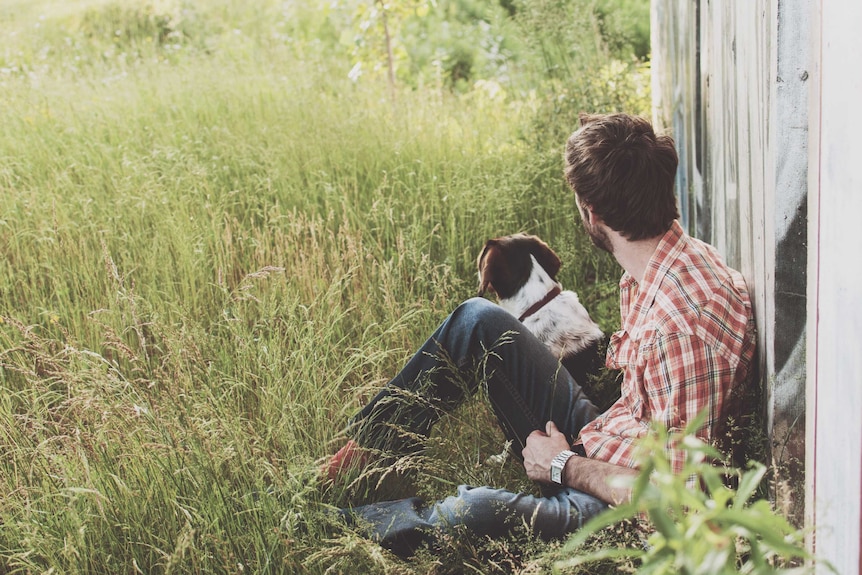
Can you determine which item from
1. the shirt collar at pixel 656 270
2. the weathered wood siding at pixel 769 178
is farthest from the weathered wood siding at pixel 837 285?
the shirt collar at pixel 656 270

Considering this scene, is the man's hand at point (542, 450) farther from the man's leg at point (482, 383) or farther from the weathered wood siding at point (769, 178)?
the weathered wood siding at point (769, 178)

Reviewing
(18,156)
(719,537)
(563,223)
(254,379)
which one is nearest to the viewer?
(719,537)

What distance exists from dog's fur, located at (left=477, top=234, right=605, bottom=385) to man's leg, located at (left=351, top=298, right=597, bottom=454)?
46cm

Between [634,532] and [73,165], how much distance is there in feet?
12.5

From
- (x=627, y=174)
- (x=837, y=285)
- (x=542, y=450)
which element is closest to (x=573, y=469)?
(x=542, y=450)

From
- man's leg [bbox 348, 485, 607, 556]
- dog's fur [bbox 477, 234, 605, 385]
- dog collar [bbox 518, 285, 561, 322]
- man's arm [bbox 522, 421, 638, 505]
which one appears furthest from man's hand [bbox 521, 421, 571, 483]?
dog collar [bbox 518, 285, 561, 322]

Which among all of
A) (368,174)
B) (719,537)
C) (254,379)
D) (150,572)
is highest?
(719,537)

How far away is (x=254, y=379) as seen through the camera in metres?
3.18

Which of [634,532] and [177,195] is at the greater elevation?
[177,195]

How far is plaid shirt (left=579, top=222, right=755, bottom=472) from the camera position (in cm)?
222

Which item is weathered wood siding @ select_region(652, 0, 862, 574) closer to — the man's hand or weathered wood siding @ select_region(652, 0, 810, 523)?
weathered wood siding @ select_region(652, 0, 810, 523)

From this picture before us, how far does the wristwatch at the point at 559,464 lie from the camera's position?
2.57 m

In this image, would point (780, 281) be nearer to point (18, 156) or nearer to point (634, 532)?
point (634, 532)

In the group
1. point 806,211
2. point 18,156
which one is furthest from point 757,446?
point 18,156
